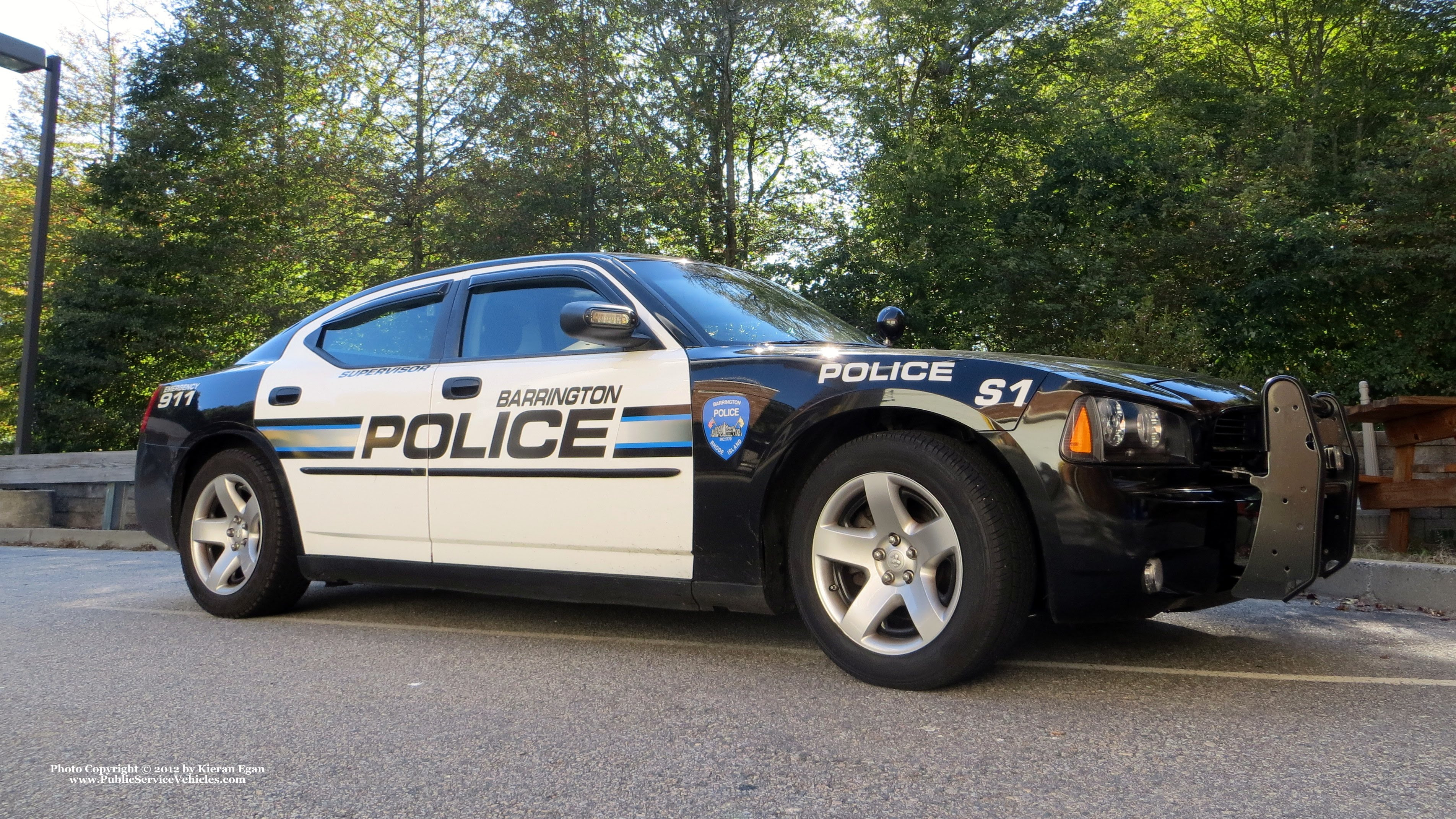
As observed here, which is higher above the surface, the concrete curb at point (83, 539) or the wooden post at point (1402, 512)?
the wooden post at point (1402, 512)

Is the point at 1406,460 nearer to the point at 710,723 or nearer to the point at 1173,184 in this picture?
the point at 710,723

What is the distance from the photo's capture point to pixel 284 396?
5.12 m

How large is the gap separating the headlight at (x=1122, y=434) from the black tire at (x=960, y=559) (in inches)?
10.4

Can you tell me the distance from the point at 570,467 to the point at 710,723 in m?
1.30

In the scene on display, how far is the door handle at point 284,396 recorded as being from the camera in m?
5.07

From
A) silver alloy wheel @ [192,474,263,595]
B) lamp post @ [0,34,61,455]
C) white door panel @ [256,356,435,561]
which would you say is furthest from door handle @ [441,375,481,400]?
lamp post @ [0,34,61,455]

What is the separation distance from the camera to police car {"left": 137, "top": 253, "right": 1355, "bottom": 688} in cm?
322

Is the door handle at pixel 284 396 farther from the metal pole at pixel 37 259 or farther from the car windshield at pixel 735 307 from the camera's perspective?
the metal pole at pixel 37 259

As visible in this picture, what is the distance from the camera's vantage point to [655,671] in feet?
12.6

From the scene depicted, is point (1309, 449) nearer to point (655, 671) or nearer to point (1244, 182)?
point (655, 671)

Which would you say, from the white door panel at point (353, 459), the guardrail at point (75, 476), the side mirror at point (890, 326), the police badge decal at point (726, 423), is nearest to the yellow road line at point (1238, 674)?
the police badge decal at point (726, 423)

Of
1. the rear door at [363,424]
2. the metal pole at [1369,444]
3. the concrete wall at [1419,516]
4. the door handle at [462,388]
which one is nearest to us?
the door handle at [462,388]

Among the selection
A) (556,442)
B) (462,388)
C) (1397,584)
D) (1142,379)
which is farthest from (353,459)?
(1397,584)

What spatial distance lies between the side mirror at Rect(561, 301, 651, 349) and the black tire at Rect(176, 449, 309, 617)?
1891mm
